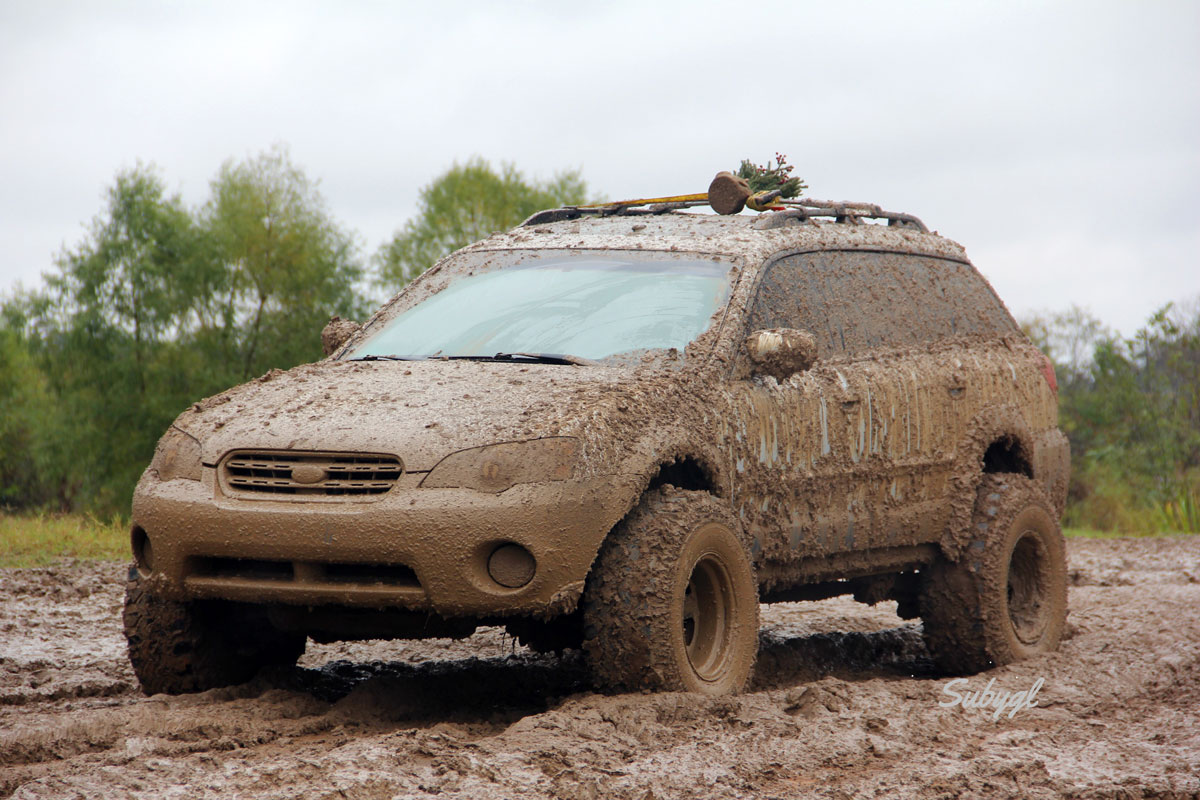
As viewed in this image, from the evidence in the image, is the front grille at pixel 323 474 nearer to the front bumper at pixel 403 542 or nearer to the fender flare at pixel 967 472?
the front bumper at pixel 403 542

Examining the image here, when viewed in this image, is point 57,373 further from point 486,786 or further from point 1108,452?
point 486,786

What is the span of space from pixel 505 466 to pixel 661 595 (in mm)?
750

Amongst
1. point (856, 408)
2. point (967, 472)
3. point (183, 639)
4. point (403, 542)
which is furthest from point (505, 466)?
point (967, 472)

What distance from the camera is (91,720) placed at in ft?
16.5

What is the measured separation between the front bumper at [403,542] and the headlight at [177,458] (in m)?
0.08

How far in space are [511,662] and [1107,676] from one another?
2858 mm

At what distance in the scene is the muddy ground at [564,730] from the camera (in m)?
4.25

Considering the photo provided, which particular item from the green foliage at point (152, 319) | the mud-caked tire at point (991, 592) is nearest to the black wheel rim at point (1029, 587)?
the mud-caked tire at point (991, 592)

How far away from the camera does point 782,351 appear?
5879 millimetres

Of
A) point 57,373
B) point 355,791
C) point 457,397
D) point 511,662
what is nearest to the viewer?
point 355,791

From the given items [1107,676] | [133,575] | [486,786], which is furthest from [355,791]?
[1107,676]

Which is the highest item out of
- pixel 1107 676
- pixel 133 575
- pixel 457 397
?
pixel 457 397

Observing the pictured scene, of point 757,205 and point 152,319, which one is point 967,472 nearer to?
point 757,205

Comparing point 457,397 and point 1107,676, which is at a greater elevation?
point 457,397
